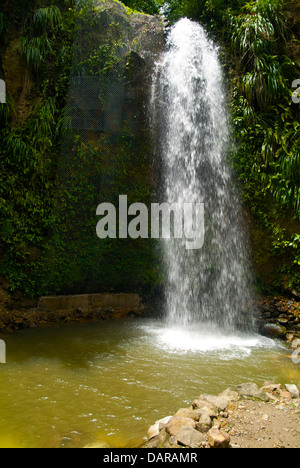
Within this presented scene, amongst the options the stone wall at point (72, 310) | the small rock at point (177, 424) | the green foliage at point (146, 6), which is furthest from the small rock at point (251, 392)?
the green foliage at point (146, 6)

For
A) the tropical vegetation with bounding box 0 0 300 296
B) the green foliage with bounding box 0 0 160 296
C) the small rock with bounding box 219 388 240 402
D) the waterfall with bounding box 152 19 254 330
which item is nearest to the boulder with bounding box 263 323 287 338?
the waterfall with bounding box 152 19 254 330

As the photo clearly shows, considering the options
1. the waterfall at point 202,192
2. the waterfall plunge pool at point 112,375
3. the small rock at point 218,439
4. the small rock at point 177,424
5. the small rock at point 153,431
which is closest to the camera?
the small rock at point 218,439

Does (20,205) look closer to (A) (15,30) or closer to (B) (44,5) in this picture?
(A) (15,30)

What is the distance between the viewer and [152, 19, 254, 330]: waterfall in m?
6.02

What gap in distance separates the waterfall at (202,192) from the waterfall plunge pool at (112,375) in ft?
2.31

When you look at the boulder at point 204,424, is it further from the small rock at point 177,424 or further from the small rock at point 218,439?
the small rock at point 218,439

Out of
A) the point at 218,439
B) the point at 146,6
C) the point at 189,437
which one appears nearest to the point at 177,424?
the point at 189,437

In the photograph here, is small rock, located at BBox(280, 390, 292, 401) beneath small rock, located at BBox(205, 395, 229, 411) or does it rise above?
beneath

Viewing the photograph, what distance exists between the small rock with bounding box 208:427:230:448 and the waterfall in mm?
3877

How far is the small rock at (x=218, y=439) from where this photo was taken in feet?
6.26

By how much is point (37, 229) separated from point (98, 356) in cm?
278

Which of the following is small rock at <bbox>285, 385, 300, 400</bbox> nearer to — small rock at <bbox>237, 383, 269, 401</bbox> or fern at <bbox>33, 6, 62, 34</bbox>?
small rock at <bbox>237, 383, 269, 401</bbox>

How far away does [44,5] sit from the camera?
6121 millimetres

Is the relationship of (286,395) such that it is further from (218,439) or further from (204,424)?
(218,439)
